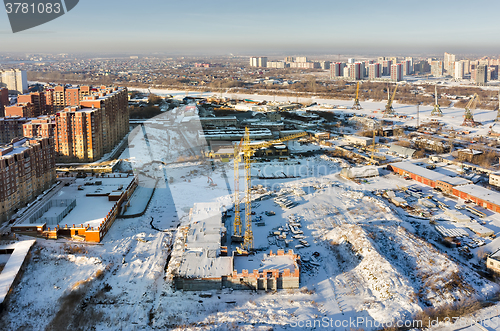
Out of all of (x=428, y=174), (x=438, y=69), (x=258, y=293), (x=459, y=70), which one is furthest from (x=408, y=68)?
(x=258, y=293)

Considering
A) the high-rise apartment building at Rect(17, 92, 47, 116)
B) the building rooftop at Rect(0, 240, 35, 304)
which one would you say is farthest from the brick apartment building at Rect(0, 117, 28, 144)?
the building rooftop at Rect(0, 240, 35, 304)

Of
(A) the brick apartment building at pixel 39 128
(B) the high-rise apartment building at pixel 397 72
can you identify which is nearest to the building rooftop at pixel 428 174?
(A) the brick apartment building at pixel 39 128

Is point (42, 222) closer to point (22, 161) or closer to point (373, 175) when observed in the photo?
point (22, 161)

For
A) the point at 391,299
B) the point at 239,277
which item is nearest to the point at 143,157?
the point at 239,277

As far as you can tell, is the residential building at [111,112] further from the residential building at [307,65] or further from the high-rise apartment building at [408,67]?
the residential building at [307,65]

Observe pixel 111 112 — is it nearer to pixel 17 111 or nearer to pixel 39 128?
pixel 39 128

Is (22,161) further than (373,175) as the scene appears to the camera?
No
